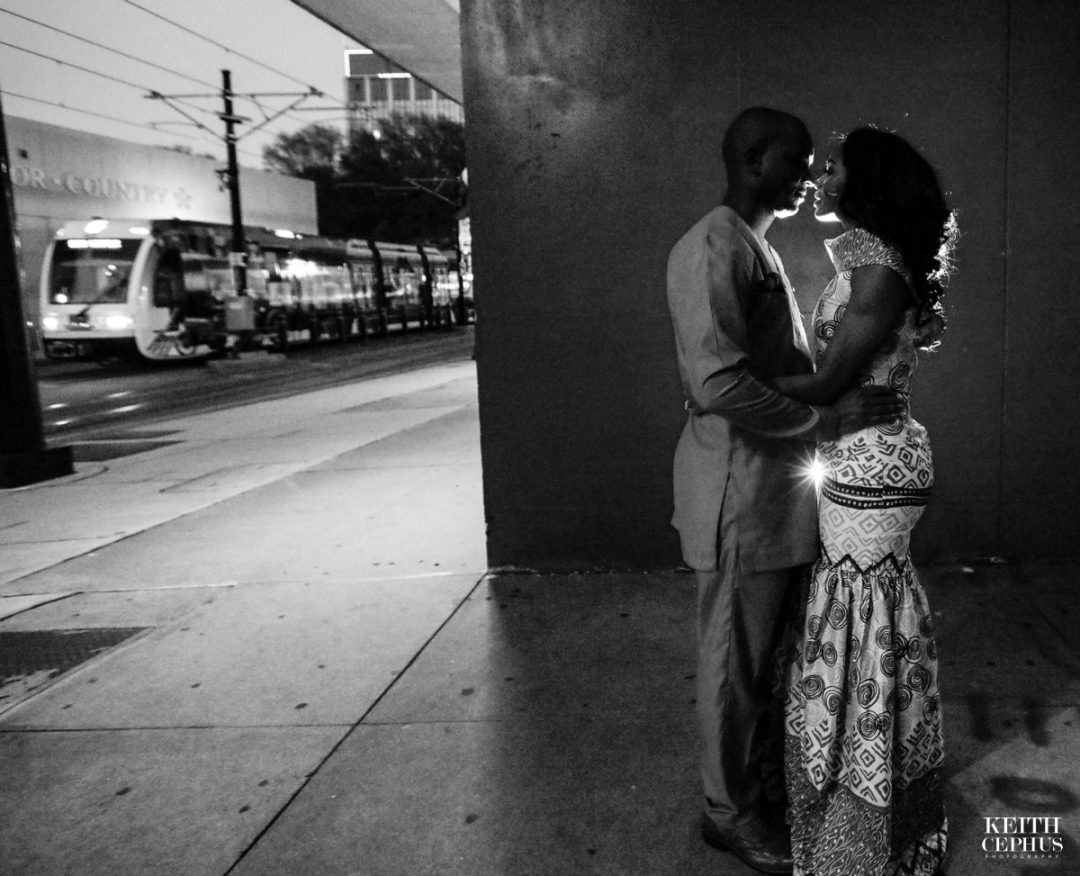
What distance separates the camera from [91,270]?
2280 centimetres

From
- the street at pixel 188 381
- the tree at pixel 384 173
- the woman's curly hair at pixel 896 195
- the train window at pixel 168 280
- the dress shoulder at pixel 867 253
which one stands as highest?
the tree at pixel 384 173

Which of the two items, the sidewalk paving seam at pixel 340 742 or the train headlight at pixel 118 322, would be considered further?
the train headlight at pixel 118 322

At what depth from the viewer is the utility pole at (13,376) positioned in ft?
28.6

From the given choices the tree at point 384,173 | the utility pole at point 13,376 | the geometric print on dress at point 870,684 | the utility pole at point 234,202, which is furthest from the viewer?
the tree at point 384,173

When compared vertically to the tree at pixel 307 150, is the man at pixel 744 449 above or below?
below

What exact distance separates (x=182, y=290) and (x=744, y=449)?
24.1m

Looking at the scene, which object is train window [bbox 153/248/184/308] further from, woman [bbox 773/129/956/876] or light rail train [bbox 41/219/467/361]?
woman [bbox 773/129/956/876]

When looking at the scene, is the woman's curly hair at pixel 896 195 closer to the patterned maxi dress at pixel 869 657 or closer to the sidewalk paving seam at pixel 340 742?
the patterned maxi dress at pixel 869 657

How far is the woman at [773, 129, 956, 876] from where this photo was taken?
2.26 metres

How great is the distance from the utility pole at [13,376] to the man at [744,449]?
8.13 m

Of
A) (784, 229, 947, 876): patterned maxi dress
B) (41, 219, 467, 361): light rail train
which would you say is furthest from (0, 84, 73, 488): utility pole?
(41, 219, 467, 361): light rail train

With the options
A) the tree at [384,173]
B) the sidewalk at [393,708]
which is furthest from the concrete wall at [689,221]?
the tree at [384,173]

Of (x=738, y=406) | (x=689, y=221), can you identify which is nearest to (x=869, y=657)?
(x=738, y=406)

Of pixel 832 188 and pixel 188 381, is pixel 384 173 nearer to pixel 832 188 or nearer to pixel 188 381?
pixel 188 381
